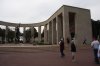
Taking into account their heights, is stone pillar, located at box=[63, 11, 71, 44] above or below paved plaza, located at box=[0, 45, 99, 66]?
above

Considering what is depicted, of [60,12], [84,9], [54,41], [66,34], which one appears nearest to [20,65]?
[66,34]

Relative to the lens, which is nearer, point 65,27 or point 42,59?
point 42,59

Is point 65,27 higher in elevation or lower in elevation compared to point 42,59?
higher

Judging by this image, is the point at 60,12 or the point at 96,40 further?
the point at 60,12

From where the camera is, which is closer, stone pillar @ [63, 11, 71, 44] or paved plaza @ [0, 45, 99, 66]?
paved plaza @ [0, 45, 99, 66]

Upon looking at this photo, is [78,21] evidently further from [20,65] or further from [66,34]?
[20,65]

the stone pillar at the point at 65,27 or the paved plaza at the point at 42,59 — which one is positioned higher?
the stone pillar at the point at 65,27

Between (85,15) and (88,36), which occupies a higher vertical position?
(85,15)

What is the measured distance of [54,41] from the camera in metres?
47.1

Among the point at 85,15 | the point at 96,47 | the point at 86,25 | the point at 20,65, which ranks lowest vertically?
the point at 20,65

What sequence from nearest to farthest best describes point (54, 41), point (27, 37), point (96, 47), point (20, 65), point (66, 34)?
point (20, 65)
point (96, 47)
point (66, 34)
point (54, 41)
point (27, 37)

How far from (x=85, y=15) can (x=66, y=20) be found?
6473mm

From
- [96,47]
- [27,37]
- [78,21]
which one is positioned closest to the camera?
[96,47]

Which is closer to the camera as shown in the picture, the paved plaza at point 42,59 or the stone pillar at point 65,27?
the paved plaza at point 42,59
